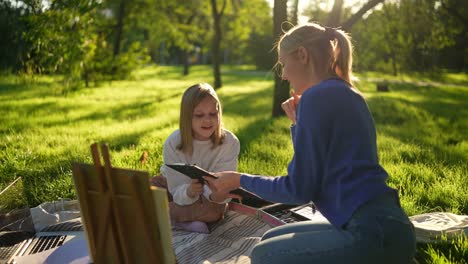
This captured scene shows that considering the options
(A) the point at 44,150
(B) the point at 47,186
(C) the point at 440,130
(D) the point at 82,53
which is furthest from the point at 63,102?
(C) the point at 440,130

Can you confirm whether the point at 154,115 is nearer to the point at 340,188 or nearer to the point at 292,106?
the point at 292,106

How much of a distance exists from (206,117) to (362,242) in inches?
71.8

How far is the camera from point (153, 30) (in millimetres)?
Answer: 23125

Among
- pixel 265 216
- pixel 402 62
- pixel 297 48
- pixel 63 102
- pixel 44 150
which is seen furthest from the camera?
pixel 402 62

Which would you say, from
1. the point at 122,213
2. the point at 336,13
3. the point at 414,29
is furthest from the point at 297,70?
the point at 414,29

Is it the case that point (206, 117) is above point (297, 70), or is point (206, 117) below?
below

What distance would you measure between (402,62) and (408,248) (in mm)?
13832

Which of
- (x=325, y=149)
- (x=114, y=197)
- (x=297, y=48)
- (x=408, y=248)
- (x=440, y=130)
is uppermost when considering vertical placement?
(x=297, y=48)

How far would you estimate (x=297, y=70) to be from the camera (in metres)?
2.33

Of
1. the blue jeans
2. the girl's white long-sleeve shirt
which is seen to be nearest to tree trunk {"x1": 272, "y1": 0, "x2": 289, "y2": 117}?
the girl's white long-sleeve shirt

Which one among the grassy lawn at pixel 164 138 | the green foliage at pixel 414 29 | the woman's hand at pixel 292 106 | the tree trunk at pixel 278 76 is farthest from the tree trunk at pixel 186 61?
the woman's hand at pixel 292 106

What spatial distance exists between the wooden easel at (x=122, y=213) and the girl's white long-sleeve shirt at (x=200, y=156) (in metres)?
1.24

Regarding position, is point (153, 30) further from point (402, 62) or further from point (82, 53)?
point (82, 53)

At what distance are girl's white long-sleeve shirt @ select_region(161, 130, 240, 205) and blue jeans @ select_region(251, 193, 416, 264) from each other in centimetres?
162
